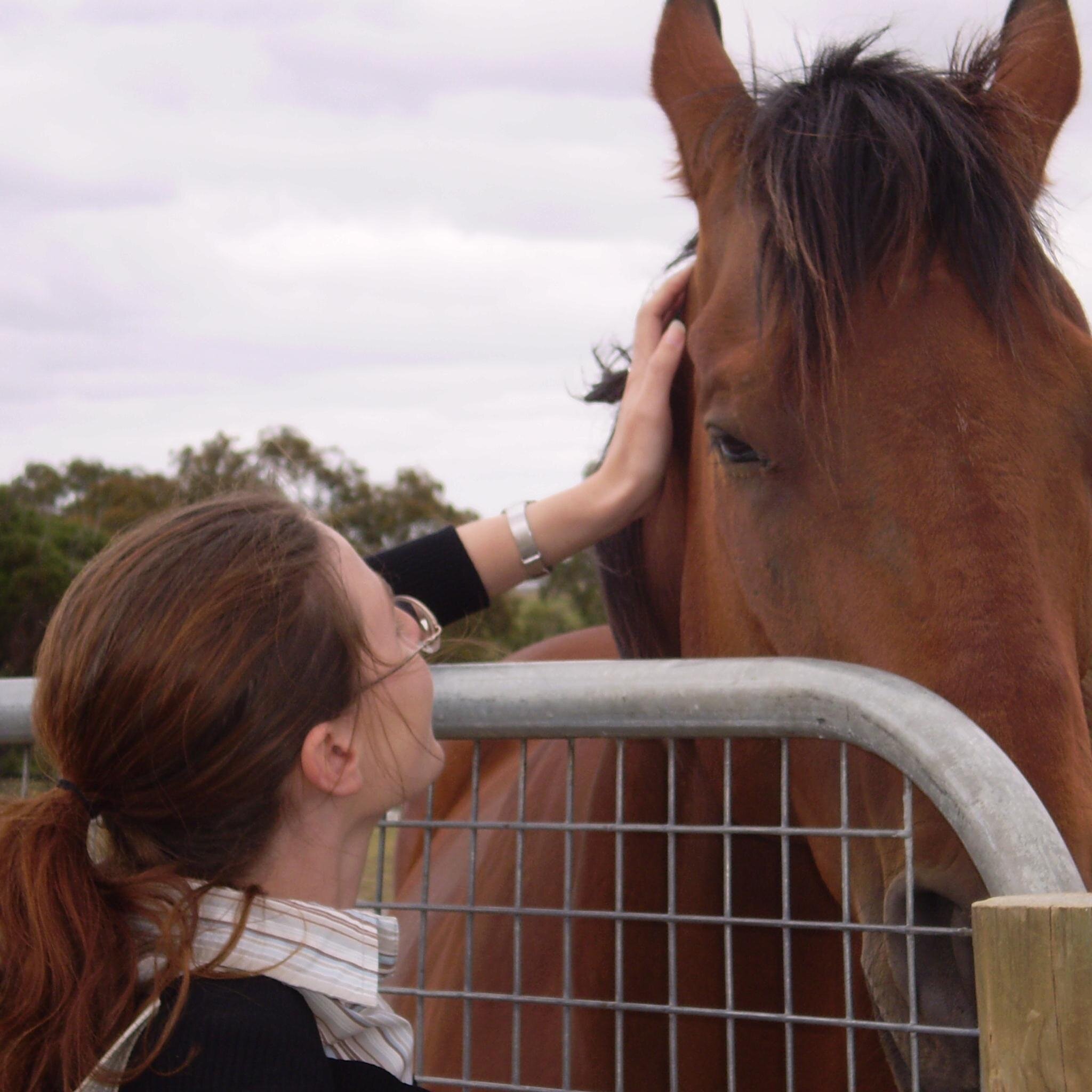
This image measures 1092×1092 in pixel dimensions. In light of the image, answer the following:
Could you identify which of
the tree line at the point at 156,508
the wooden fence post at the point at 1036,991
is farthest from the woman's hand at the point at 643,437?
the tree line at the point at 156,508

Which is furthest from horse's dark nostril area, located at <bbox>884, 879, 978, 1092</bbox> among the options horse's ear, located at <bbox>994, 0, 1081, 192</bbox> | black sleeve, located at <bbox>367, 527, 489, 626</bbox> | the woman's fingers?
horse's ear, located at <bbox>994, 0, 1081, 192</bbox>

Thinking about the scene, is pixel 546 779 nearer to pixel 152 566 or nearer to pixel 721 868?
pixel 721 868

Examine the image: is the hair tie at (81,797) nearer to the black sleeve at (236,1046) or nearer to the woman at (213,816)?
the woman at (213,816)

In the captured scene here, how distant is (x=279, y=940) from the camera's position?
129 cm

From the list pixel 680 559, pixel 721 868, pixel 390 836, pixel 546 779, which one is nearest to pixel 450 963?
pixel 546 779

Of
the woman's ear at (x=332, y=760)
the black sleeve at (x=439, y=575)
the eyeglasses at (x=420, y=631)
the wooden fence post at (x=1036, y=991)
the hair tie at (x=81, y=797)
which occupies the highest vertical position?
the black sleeve at (x=439, y=575)

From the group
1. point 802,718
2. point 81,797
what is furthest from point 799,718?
point 81,797

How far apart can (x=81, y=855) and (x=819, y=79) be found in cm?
174

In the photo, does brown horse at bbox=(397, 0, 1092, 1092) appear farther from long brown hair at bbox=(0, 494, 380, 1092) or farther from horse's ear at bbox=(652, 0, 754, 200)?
long brown hair at bbox=(0, 494, 380, 1092)

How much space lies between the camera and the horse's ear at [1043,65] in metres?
2.23

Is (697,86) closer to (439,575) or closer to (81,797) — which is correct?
(439,575)

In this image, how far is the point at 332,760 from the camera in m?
1.40

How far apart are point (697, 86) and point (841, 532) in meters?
1.18

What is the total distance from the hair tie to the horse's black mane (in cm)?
113
